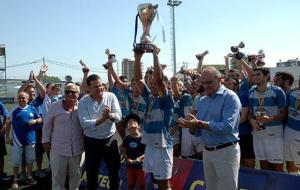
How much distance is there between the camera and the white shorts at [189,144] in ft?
22.3

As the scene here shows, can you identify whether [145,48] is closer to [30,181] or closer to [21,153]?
[21,153]

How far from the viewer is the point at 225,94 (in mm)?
4215

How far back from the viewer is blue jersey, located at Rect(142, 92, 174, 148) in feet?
15.8

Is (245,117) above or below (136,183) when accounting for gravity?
above

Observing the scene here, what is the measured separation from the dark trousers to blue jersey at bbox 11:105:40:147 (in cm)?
252

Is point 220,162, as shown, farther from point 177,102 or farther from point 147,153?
point 177,102

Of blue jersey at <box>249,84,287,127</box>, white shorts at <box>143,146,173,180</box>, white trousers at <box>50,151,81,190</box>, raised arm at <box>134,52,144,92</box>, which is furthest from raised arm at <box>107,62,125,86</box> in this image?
blue jersey at <box>249,84,287,127</box>

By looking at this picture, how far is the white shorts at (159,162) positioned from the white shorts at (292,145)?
2.08 metres

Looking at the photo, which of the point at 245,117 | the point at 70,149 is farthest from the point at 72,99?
the point at 245,117

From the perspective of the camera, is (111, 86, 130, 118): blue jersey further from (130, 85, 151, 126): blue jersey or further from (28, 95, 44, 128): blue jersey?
(28, 95, 44, 128): blue jersey

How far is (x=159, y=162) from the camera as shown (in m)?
4.79

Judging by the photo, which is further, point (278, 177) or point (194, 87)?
point (194, 87)

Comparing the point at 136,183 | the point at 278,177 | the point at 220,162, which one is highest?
the point at 220,162

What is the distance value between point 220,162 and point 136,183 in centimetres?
203
